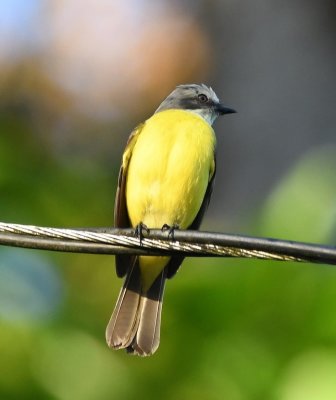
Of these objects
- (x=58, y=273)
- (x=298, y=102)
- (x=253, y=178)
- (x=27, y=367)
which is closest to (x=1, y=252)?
(x=58, y=273)

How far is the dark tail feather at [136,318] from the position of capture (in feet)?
20.6

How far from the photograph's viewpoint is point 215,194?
1098 centimetres

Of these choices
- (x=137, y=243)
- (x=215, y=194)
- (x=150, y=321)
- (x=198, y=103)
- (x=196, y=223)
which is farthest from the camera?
(x=215, y=194)

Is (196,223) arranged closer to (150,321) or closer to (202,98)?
(150,321)

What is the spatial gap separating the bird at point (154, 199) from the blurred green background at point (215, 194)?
0.97ft

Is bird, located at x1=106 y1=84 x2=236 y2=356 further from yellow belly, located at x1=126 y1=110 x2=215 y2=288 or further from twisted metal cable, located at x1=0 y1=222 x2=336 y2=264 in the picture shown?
twisted metal cable, located at x1=0 y1=222 x2=336 y2=264

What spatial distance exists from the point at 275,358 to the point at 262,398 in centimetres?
29

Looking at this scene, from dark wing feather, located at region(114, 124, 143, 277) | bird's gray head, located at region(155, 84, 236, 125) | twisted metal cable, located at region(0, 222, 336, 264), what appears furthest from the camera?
bird's gray head, located at region(155, 84, 236, 125)

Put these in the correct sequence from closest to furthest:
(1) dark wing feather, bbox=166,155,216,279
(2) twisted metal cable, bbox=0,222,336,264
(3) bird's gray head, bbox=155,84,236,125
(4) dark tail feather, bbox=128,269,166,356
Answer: (2) twisted metal cable, bbox=0,222,336,264, (4) dark tail feather, bbox=128,269,166,356, (1) dark wing feather, bbox=166,155,216,279, (3) bird's gray head, bbox=155,84,236,125

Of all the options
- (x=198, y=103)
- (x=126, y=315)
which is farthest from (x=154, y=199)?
(x=198, y=103)

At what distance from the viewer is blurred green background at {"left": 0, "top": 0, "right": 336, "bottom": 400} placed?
652 cm

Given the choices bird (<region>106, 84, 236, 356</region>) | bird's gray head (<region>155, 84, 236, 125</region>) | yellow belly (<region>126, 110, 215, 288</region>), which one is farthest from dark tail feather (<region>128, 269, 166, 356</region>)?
bird's gray head (<region>155, 84, 236, 125</region>)

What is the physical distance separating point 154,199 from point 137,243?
1.79 m

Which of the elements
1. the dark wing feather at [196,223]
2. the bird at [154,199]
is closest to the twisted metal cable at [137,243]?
the bird at [154,199]
